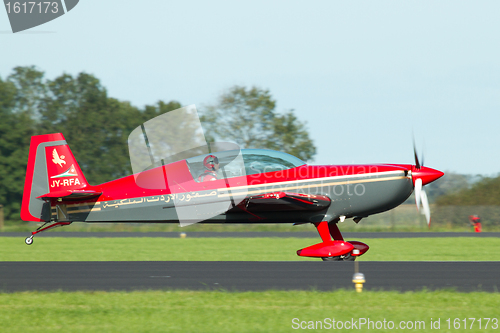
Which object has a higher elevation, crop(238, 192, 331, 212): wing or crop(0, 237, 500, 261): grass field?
crop(238, 192, 331, 212): wing

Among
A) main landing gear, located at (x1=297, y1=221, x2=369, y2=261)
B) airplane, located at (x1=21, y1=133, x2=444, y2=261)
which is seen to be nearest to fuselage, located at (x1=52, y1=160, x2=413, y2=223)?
airplane, located at (x1=21, y1=133, x2=444, y2=261)

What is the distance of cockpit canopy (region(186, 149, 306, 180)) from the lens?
37.9 feet

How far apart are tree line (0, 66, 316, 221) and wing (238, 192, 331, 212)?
19333 millimetres

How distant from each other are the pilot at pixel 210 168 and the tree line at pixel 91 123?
63.6 feet

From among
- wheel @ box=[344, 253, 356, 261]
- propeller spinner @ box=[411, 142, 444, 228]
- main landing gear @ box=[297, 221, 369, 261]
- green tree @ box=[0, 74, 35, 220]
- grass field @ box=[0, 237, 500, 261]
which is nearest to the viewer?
main landing gear @ box=[297, 221, 369, 261]

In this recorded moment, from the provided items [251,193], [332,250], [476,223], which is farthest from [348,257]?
[476,223]

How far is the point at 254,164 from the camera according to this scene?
1159 centimetres

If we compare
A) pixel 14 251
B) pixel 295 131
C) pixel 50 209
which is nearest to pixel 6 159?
pixel 295 131

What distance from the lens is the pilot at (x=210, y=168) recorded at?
11.6 m

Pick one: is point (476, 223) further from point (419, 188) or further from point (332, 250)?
point (332, 250)

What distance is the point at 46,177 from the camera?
12383 millimetres

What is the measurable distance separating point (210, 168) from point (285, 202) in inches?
69.9

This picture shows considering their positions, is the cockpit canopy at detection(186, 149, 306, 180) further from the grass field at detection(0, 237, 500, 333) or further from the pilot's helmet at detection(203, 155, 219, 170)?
the grass field at detection(0, 237, 500, 333)

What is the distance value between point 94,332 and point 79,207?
7218 millimetres
